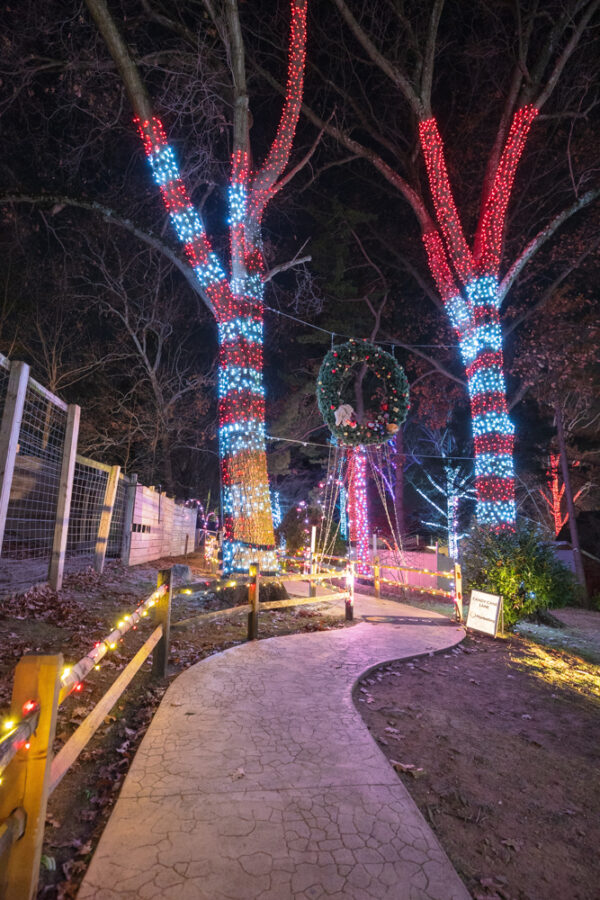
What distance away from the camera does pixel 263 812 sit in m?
2.66

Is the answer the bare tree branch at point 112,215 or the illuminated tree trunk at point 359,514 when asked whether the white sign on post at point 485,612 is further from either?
the illuminated tree trunk at point 359,514

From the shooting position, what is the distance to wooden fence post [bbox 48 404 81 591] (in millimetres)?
7074

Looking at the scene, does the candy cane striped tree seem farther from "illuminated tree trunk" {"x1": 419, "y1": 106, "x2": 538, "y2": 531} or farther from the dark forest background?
"illuminated tree trunk" {"x1": 419, "y1": 106, "x2": 538, "y2": 531}

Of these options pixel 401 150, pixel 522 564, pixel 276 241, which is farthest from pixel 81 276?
pixel 522 564

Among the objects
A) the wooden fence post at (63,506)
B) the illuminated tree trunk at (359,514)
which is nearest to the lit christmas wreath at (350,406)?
the wooden fence post at (63,506)

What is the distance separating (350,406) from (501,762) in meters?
8.38

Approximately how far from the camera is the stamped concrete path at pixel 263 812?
84.7 inches

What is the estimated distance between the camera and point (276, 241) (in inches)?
667

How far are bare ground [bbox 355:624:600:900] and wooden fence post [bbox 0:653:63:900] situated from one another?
2070mm

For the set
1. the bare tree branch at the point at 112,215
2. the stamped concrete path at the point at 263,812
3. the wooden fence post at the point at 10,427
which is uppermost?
the bare tree branch at the point at 112,215

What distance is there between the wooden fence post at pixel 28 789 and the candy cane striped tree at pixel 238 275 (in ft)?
24.7

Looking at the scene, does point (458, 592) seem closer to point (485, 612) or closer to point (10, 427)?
point (485, 612)

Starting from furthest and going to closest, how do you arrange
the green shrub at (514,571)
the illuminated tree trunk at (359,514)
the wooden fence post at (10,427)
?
1. the illuminated tree trunk at (359,514)
2. the green shrub at (514,571)
3. the wooden fence post at (10,427)

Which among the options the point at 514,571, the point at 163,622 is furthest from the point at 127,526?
the point at 514,571
